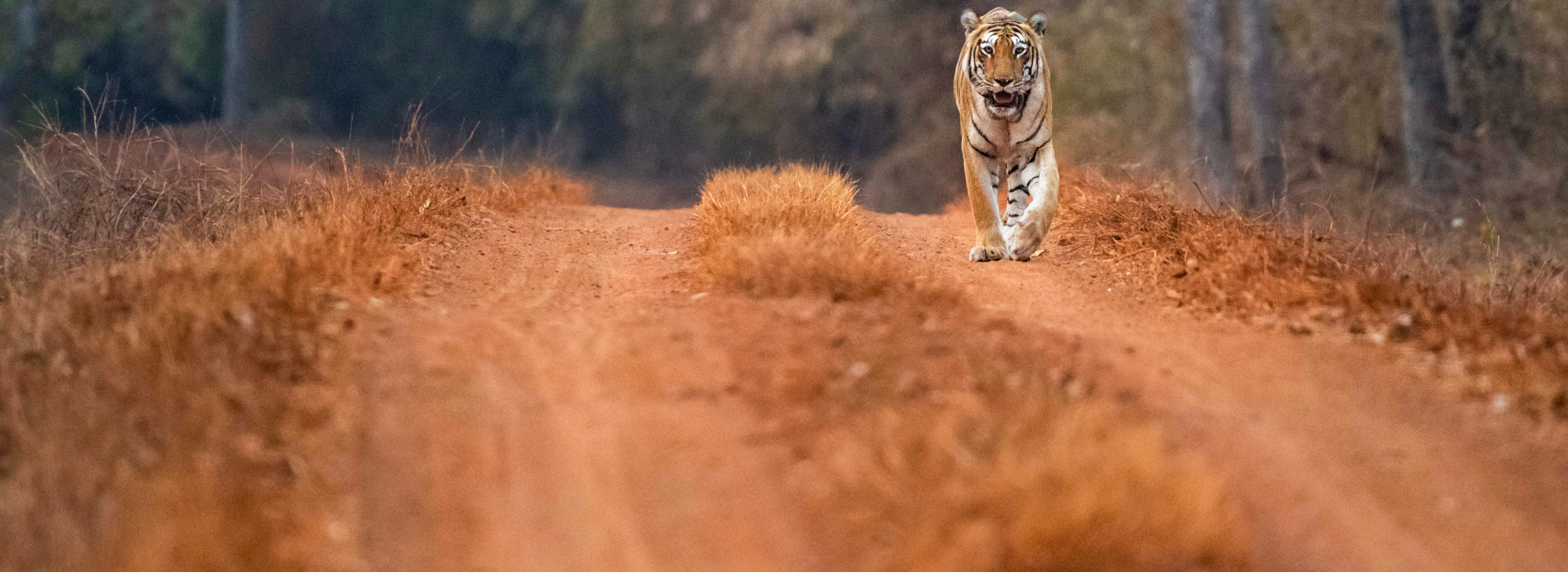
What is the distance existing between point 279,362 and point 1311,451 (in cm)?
347

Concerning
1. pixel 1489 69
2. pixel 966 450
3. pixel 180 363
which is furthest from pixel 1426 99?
pixel 180 363

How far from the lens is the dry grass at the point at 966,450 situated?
302 cm

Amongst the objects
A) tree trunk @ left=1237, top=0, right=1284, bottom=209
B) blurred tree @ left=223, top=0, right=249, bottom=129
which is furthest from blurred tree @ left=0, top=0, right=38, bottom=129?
tree trunk @ left=1237, top=0, right=1284, bottom=209

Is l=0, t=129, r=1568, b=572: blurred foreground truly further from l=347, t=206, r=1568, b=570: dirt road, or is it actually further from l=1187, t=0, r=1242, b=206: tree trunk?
l=1187, t=0, r=1242, b=206: tree trunk

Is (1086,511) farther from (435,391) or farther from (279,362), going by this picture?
(279,362)

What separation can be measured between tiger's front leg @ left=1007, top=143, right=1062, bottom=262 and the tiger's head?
33 cm

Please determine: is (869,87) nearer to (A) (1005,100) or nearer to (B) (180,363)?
(A) (1005,100)

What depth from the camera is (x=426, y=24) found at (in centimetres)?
2878

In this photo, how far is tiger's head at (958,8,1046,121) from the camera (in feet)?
21.7

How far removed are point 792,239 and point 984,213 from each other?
189 cm

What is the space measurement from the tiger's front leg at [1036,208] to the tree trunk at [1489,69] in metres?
9.11

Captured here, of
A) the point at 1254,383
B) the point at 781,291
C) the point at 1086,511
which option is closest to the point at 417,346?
the point at 781,291

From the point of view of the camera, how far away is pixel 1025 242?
6820mm

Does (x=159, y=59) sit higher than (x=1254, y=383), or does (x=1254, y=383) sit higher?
(x=1254, y=383)
